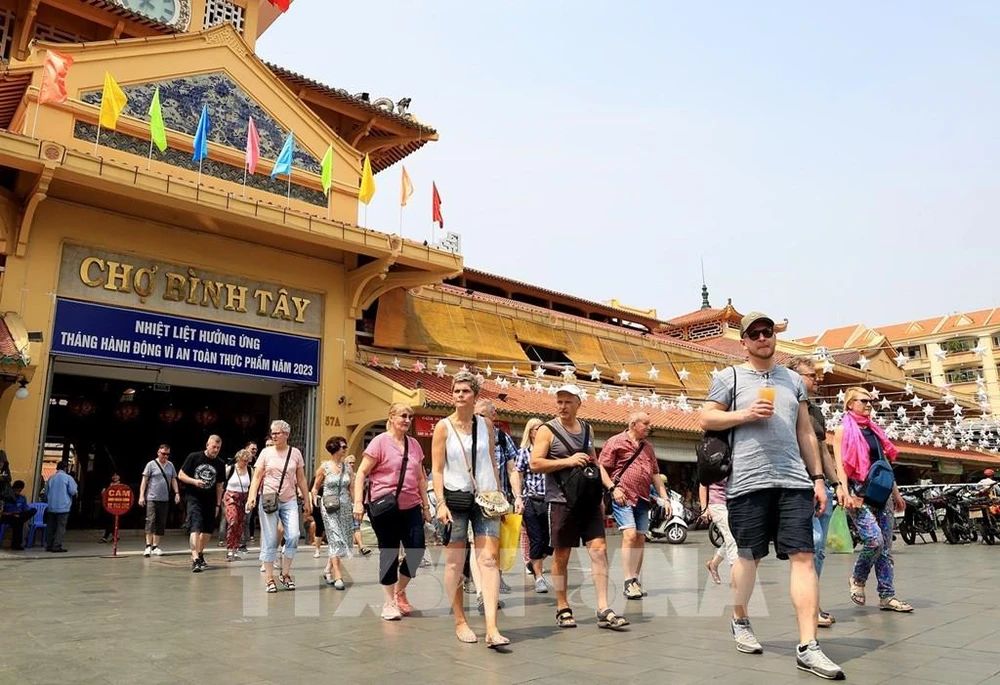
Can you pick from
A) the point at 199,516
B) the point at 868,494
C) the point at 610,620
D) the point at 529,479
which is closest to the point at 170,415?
the point at 199,516

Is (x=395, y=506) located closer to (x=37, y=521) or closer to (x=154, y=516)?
(x=154, y=516)

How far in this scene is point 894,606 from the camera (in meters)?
5.70

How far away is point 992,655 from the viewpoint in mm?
4129

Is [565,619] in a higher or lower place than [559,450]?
lower

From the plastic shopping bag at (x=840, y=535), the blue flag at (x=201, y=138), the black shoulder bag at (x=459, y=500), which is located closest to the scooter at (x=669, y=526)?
the plastic shopping bag at (x=840, y=535)

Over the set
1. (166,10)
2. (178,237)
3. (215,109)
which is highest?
(166,10)

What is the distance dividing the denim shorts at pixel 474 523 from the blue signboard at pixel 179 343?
10.4m

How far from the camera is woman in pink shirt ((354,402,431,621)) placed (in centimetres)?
554

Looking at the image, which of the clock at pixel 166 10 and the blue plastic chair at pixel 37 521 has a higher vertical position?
the clock at pixel 166 10

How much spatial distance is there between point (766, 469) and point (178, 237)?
13020 mm

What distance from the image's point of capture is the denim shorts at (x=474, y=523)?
4.96m

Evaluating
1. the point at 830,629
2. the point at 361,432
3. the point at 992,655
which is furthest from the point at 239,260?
the point at 992,655

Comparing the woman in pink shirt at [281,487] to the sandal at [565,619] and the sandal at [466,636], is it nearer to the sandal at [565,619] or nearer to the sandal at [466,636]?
the sandal at [466,636]

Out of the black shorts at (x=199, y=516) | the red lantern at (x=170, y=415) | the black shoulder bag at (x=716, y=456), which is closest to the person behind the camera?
the black shoulder bag at (x=716, y=456)
